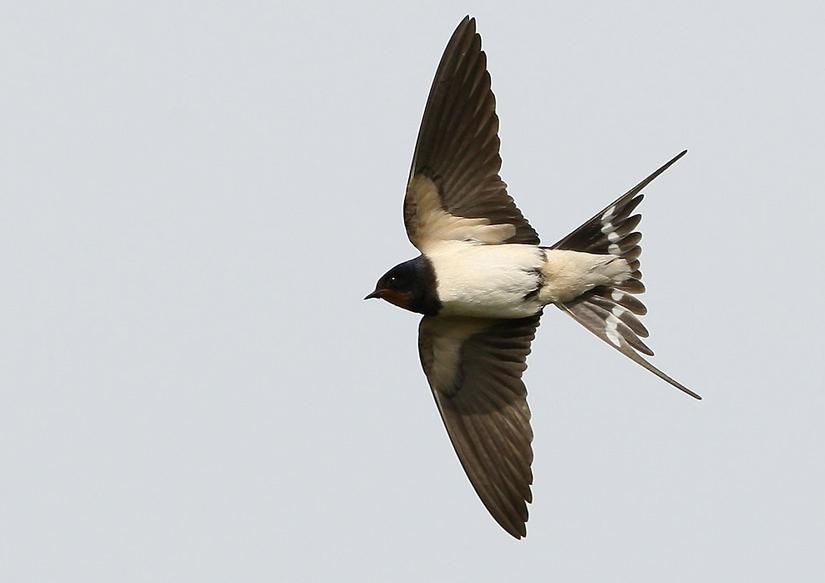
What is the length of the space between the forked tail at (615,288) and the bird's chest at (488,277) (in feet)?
0.60

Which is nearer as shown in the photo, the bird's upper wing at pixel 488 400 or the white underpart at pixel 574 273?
the white underpart at pixel 574 273

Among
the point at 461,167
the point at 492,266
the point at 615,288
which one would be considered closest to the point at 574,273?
the point at 615,288

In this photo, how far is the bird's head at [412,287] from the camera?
19.3 feet

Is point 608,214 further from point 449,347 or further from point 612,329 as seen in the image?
point 449,347

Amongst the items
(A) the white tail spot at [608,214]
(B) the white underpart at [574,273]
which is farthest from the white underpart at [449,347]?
(A) the white tail spot at [608,214]

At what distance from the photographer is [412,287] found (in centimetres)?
589

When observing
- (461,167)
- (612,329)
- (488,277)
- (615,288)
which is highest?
(461,167)

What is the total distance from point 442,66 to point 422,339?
1079mm

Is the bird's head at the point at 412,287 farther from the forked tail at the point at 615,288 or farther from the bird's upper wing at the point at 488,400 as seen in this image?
the forked tail at the point at 615,288

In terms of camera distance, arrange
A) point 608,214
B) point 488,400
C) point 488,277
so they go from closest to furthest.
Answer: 1. point 488,277
2. point 608,214
3. point 488,400

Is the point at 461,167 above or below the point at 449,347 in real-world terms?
above

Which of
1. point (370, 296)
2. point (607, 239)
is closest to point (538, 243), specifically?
point (607, 239)

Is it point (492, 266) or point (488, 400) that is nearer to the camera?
point (492, 266)

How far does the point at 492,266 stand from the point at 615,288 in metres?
0.52
